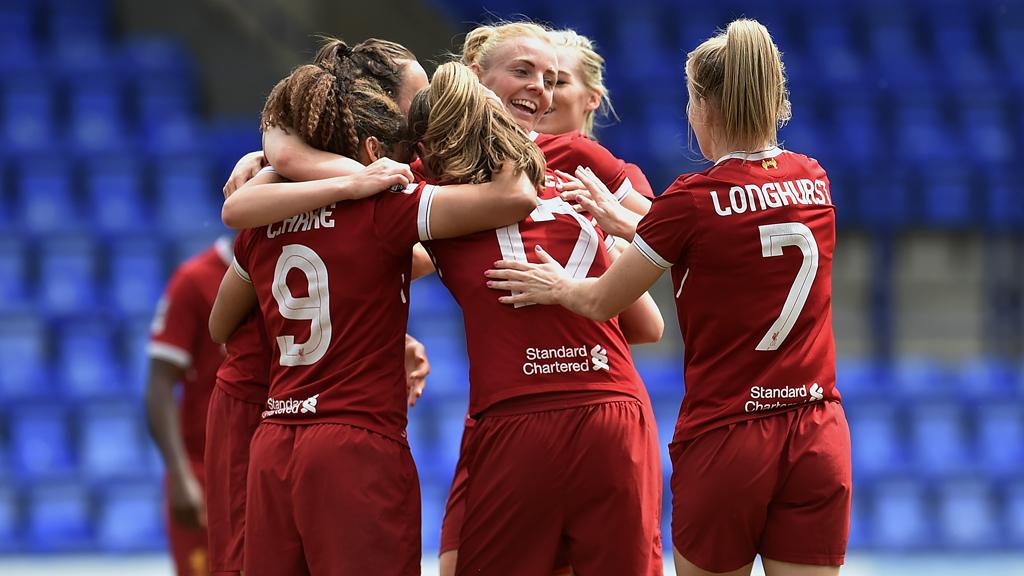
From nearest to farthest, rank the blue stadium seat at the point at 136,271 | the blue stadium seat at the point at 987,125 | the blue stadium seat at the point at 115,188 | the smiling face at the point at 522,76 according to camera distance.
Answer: the smiling face at the point at 522,76
the blue stadium seat at the point at 136,271
the blue stadium seat at the point at 115,188
the blue stadium seat at the point at 987,125

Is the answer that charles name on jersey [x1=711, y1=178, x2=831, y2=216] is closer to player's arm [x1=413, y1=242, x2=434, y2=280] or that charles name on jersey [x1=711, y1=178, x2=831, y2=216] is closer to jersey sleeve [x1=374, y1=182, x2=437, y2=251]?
jersey sleeve [x1=374, y1=182, x2=437, y2=251]

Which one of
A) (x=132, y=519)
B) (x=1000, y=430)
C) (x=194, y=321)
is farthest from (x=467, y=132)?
(x=1000, y=430)

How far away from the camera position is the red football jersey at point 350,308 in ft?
10.1

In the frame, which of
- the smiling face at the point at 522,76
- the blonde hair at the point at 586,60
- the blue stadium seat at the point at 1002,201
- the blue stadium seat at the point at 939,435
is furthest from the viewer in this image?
the blue stadium seat at the point at 1002,201

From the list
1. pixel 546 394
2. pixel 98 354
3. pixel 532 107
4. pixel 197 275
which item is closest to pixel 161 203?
pixel 98 354

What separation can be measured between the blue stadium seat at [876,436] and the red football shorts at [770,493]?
493 centimetres

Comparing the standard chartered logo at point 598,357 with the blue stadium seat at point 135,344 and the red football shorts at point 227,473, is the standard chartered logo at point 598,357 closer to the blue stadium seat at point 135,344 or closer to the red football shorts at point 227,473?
the red football shorts at point 227,473

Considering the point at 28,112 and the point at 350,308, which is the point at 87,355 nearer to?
the point at 28,112

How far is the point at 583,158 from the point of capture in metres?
3.49

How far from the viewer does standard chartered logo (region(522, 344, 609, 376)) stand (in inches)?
121

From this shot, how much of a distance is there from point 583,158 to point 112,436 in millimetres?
5164

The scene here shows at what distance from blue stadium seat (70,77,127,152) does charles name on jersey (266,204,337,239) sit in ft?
20.9

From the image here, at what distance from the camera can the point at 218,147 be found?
8969 millimetres

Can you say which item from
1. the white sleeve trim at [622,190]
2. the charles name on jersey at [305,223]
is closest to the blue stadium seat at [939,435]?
the white sleeve trim at [622,190]
